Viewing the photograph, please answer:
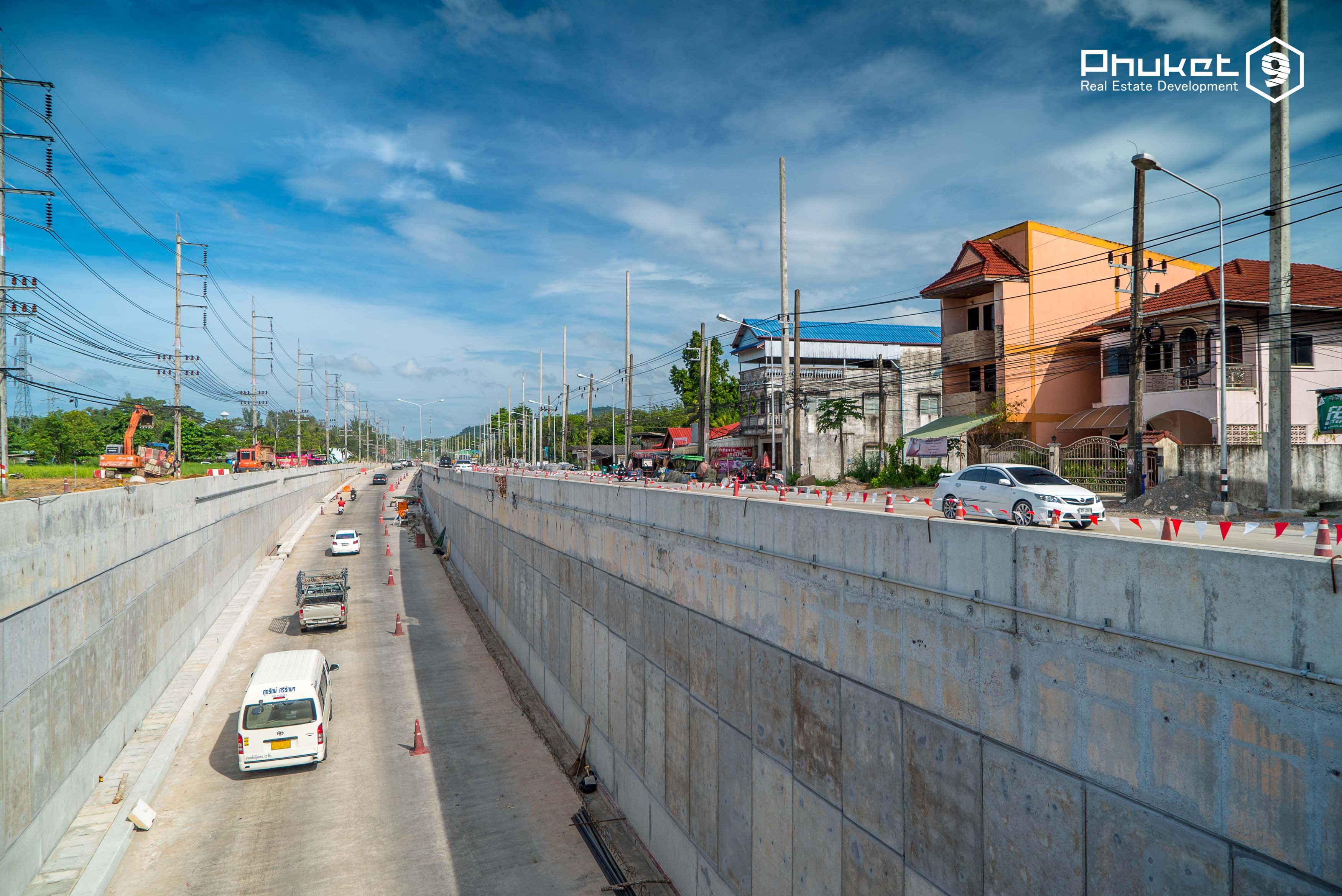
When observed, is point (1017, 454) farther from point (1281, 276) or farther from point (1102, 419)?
point (1281, 276)

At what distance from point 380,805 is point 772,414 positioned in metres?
39.7

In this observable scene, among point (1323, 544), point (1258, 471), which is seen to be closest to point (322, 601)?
point (1323, 544)

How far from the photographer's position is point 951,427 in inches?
1443

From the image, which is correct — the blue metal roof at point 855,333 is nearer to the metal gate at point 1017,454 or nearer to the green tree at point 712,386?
the green tree at point 712,386

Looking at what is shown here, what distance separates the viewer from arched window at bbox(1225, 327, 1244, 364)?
30266 millimetres

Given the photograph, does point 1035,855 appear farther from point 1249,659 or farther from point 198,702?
point 198,702

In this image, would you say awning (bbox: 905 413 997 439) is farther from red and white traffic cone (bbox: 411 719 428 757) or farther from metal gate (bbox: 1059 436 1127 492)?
red and white traffic cone (bbox: 411 719 428 757)

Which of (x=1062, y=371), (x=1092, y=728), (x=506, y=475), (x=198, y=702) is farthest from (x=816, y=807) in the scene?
(x=1062, y=371)

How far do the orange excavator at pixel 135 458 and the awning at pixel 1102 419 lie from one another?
51.2 metres

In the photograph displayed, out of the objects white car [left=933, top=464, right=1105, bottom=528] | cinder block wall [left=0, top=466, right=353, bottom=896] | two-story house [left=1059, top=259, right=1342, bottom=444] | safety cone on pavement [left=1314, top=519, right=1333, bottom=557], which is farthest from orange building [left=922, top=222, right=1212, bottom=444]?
cinder block wall [left=0, top=466, right=353, bottom=896]

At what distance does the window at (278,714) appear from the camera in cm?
1720

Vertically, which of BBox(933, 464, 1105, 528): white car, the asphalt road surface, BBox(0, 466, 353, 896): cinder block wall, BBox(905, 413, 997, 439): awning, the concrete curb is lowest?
the asphalt road surface

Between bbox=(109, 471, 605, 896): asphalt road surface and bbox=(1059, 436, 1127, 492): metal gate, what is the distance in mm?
21148

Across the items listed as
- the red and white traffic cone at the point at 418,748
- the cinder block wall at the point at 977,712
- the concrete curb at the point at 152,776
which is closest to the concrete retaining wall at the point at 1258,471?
the cinder block wall at the point at 977,712
